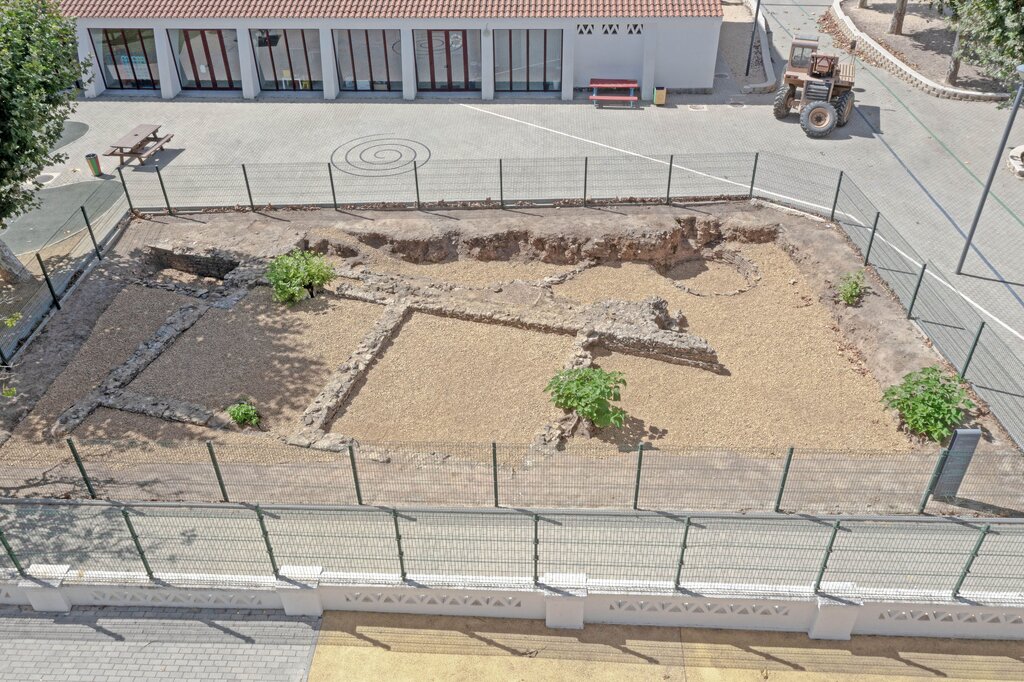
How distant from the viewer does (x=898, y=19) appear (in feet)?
118

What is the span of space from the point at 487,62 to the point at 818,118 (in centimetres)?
1288

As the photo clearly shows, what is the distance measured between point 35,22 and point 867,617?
826 inches

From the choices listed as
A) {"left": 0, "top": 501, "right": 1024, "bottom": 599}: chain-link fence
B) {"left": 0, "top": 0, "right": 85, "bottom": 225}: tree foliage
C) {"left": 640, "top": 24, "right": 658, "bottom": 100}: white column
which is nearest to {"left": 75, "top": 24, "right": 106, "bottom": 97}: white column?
{"left": 0, "top": 0, "right": 85, "bottom": 225}: tree foliage

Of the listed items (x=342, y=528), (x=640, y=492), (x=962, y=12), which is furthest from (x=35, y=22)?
(x=962, y=12)

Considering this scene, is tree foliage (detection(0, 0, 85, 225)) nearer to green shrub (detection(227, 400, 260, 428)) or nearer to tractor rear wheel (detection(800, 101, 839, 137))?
green shrub (detection(227, 400, 260, 428))

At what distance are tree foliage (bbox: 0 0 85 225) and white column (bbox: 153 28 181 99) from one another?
13412mm

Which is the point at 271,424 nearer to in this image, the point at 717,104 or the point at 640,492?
the point at 640,492

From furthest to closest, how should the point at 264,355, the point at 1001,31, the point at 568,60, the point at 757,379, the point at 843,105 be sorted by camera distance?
the point at 568,60 < the point at 843,105 < the point at 1001,31 < the point at 264,355 < the point at 757,379

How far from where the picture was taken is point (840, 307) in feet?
67.4

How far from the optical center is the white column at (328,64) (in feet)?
104

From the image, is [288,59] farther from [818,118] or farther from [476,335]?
[818,118]

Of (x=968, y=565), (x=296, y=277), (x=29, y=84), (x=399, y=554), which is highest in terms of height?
(x=29, y=84)

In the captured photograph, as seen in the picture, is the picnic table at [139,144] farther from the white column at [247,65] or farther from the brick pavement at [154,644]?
the brick pavement at [154,644]

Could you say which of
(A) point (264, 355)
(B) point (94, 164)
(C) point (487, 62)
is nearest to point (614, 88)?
(C) point (487, 62)
